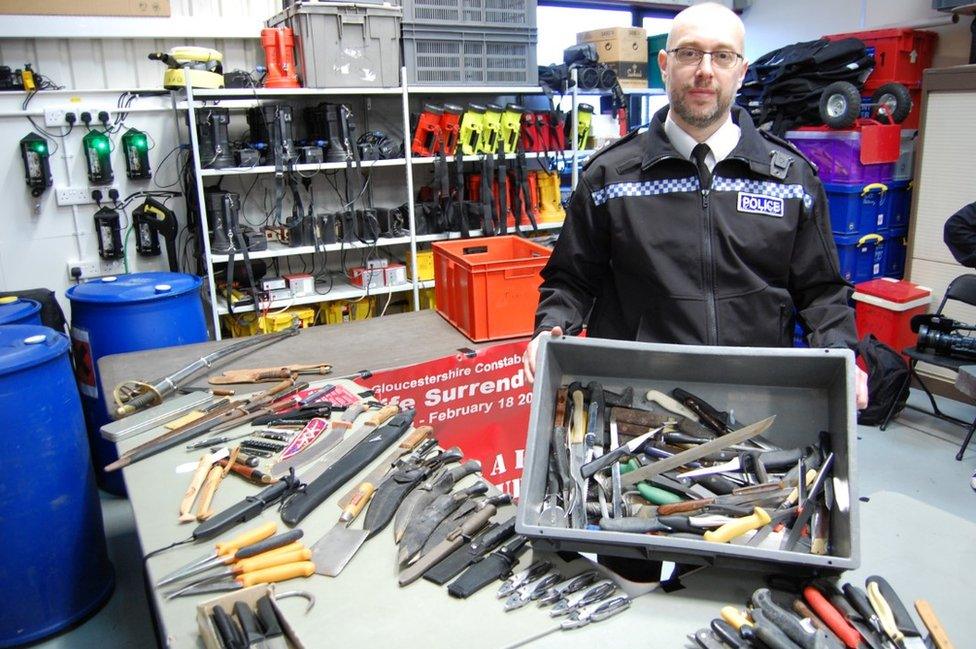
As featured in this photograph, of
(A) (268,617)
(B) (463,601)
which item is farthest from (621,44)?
(A) (268,617)

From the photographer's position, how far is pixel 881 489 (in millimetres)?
3172

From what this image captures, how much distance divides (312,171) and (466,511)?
11.9 ft

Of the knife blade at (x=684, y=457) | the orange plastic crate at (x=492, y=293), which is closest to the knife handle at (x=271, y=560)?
the knife blade at (x=684, y=457)

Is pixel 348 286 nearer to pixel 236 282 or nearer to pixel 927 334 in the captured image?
pixel 236 282

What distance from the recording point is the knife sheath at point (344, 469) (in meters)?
1.45

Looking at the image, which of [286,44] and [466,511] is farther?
[286,44]

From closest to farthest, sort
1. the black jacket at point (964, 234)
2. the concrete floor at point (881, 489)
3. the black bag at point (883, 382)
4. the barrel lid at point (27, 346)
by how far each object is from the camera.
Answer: the barrel lid at point (27, 346), the concrete floor at point (881, 489), the black jacket at point (964, 234), the black bag at point (883, 382)

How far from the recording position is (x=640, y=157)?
171 cm

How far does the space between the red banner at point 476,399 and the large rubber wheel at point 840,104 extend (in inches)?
120

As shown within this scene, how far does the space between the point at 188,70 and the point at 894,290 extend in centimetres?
421

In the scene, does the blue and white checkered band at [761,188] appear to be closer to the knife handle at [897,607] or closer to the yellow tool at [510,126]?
the knife handle at [897,607]

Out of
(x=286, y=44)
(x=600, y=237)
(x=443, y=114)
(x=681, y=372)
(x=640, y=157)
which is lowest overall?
(x=681, y=372)

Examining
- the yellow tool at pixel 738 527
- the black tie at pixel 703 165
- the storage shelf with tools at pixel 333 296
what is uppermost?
the black tie at pixel 703 165

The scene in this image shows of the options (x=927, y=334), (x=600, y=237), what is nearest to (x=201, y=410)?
(x=600, y=237)
